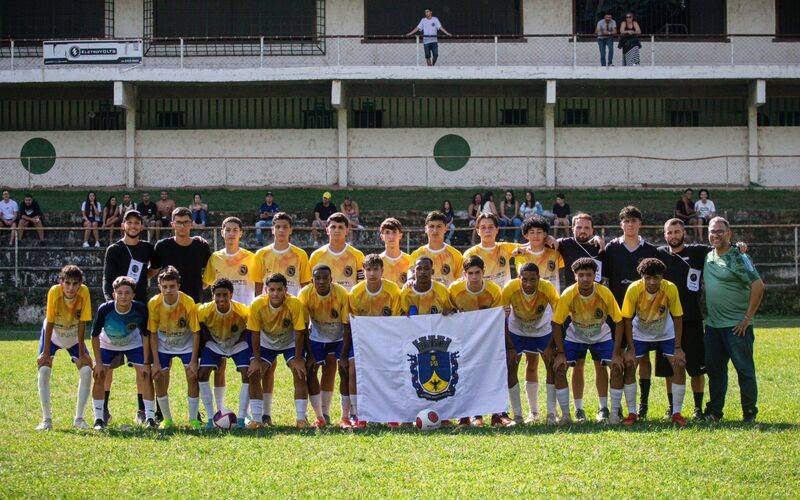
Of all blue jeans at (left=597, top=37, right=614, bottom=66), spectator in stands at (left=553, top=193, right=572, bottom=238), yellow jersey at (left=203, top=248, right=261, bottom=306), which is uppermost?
blue jeans at (left=597, top=37, right=614, bottom=66)

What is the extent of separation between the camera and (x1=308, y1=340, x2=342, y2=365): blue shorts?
37.8ft

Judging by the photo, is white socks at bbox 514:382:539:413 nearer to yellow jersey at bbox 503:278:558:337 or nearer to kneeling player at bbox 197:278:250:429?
yellow jersey at bbox 503:278:558:337

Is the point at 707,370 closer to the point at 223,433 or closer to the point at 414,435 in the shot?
the point at 414,435

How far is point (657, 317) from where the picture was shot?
11141mm

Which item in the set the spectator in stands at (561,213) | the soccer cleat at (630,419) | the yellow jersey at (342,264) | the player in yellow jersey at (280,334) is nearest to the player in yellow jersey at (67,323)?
the player in yellow jersey at (280,334)

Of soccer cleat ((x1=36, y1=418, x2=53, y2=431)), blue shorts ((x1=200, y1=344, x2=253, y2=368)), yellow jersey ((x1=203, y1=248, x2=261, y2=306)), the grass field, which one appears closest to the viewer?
the grass field

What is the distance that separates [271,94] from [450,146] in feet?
20.2

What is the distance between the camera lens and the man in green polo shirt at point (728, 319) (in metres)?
11.0

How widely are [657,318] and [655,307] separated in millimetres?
134

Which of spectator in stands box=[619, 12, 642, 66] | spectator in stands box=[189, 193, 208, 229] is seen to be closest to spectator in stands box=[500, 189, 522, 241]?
spectator in stands box=[619, 12, 642, 66]

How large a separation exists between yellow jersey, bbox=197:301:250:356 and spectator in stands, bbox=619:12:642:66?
73.7ft

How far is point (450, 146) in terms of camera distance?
105 feet

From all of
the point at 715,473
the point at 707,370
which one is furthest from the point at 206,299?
the point at 715,473

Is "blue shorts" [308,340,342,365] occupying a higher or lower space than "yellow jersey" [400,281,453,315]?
lower
